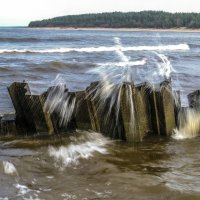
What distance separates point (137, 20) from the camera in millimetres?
172000

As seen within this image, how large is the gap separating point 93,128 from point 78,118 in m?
0.30

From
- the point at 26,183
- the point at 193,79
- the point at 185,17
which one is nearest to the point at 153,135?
the point at 26,183

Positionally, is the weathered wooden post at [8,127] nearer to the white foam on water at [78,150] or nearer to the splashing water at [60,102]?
the splashing water at [60,102]

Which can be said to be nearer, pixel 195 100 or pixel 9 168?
pixel 9 168

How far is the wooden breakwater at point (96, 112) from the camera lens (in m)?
6.98

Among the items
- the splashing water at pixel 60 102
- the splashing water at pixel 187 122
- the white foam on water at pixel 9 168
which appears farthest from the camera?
the splashing water at pixel 187 122

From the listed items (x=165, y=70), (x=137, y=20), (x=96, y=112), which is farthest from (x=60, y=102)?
(x=137, y=20)

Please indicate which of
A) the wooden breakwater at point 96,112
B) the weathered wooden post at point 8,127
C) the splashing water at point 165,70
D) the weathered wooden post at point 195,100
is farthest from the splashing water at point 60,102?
the splashing water at point 165,70

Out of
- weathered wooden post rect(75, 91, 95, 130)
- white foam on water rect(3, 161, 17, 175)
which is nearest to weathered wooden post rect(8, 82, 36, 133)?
weathered wooden post rect(75, 91, 95, 130)

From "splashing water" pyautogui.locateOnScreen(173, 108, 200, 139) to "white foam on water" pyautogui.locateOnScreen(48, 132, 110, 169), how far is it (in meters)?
1.33

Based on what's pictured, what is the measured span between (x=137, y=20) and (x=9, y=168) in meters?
170

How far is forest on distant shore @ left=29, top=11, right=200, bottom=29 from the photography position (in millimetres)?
158625

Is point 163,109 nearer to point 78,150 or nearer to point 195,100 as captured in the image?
point 195,100

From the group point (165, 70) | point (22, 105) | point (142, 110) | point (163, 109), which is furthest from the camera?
point (165, 70)
